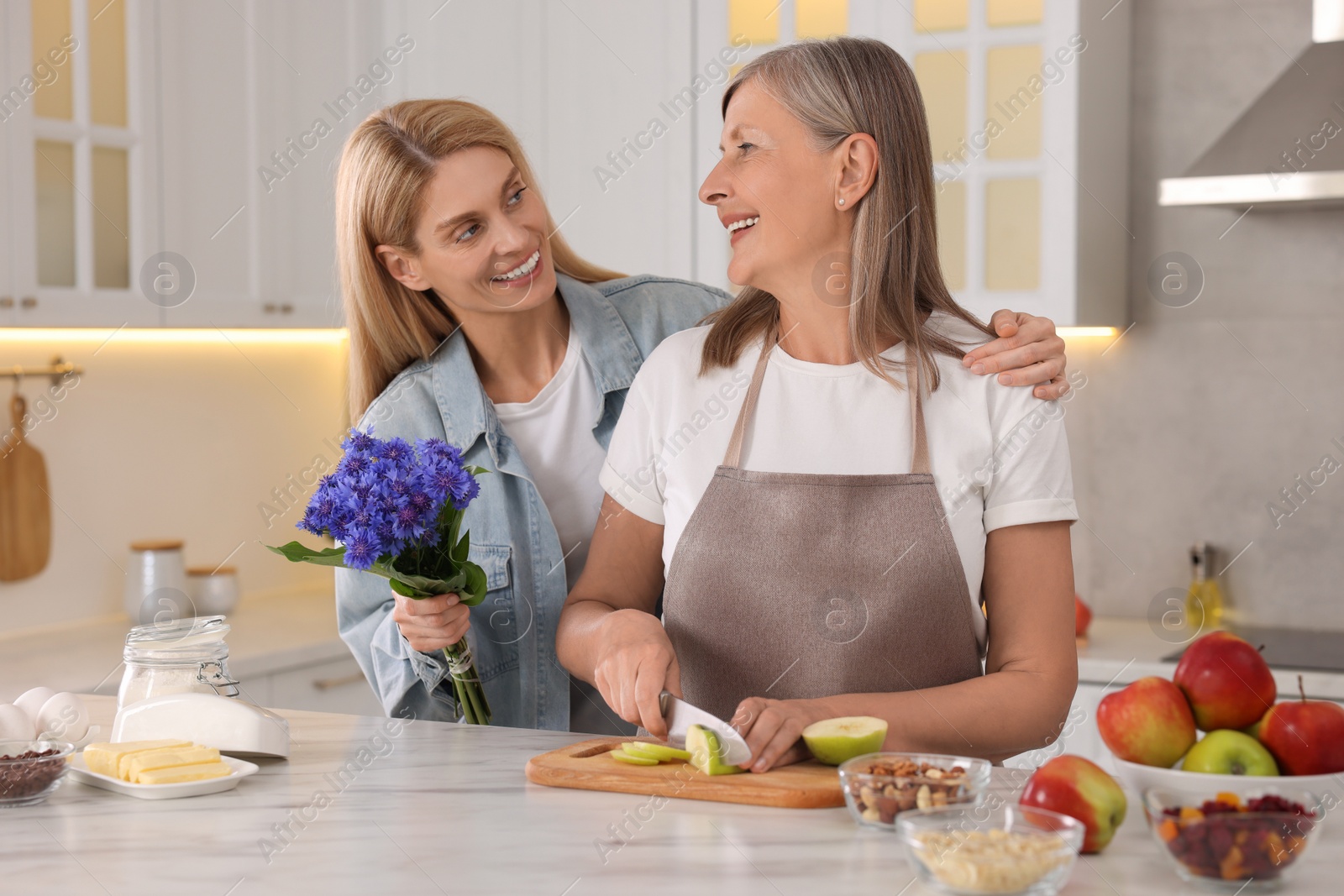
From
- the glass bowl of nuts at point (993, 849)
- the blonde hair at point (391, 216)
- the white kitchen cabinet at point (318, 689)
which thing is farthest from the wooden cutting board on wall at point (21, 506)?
the glass bowl of nuts at point (993, 849)

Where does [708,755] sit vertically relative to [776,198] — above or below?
below

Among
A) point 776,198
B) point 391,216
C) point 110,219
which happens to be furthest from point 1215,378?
point 110,219

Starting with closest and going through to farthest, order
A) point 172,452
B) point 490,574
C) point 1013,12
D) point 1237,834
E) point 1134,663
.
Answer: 1. point 1237,834
2. point 490,574
3. point 1134,663
4. point 1013,12
5. point 172,452

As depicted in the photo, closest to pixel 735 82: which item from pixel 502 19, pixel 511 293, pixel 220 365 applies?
pixel 511 293

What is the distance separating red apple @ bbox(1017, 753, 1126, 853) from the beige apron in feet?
1.25

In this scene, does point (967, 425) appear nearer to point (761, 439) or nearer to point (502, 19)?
point (761, 439)

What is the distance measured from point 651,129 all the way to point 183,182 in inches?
41.3

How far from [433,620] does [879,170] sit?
0.69m

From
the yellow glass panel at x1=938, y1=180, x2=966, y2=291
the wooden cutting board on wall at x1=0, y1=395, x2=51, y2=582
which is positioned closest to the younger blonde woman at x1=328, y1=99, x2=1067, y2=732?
the yellow glass panel at x1=938, y1=180, x2=966, y2=291

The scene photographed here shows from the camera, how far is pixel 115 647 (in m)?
2.70

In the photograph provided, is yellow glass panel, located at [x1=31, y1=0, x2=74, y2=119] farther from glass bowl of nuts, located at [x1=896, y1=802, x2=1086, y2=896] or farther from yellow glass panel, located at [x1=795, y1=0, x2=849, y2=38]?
glass bowl of nuts, located at [x1=896, y1=802, x2=1086, y2=896]

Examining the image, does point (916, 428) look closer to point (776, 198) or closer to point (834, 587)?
point (834, 587)

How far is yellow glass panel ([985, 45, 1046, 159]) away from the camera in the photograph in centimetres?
277

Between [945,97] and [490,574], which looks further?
[945,97]
